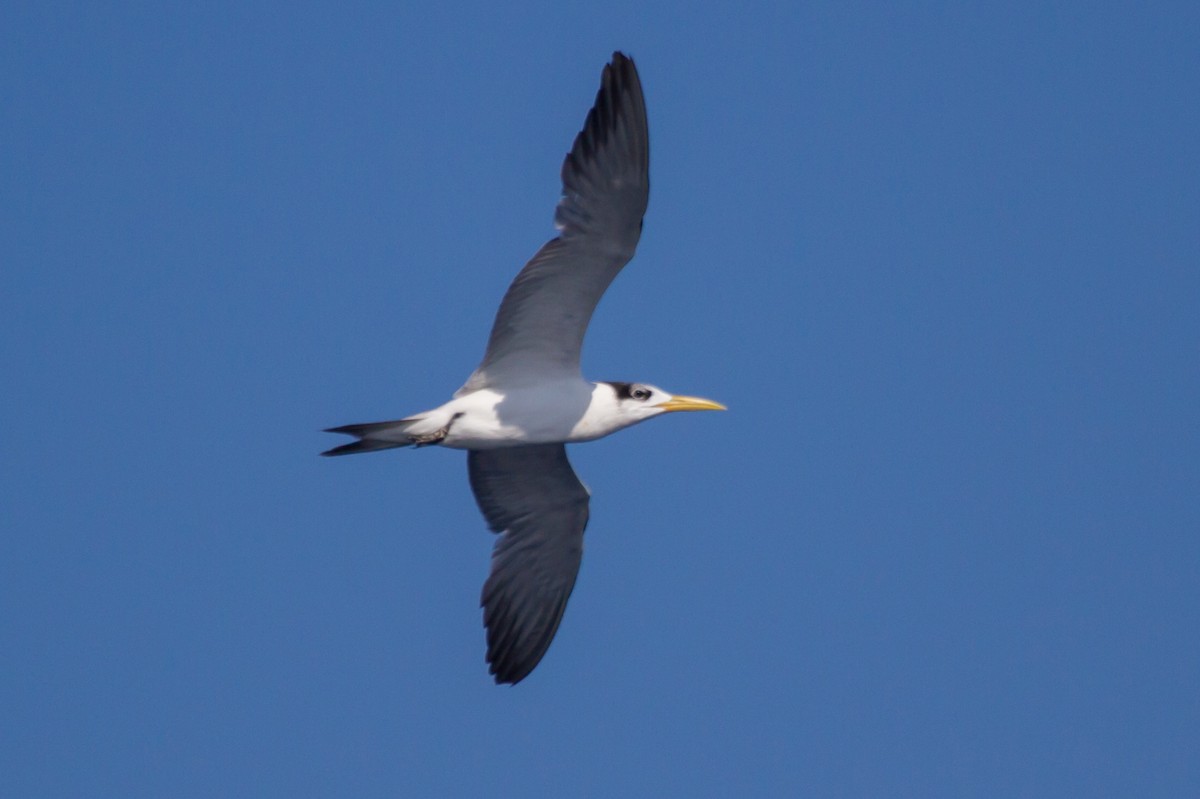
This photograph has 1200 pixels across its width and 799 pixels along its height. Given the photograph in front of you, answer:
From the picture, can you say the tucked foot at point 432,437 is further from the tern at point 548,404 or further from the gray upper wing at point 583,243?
the gray upper wing at point 583,243

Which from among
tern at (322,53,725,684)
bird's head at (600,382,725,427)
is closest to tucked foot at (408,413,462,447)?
tern at (322,53,725,684)

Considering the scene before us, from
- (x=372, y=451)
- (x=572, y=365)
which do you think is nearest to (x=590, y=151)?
(x=572, y=365)

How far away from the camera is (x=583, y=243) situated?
1645 cm

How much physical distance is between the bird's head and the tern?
0.01 meters

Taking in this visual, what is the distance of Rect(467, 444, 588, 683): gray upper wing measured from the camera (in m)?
18.8

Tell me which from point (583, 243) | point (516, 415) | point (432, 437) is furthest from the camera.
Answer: point (516, 415)

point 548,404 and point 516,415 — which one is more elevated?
point 548,404

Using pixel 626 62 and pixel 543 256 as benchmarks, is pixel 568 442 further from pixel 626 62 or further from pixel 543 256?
pixel 626 62

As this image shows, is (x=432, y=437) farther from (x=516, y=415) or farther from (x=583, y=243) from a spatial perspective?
(x=583, y=243)

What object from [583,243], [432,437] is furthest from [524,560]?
[583,243]

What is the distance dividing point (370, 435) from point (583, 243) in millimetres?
2714

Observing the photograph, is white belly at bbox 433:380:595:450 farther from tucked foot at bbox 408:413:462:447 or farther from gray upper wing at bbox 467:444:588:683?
gray upper wing at bbox 467:444:588:683

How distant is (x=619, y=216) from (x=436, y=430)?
8.91ft

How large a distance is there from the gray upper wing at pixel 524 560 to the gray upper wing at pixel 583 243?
1893mm
